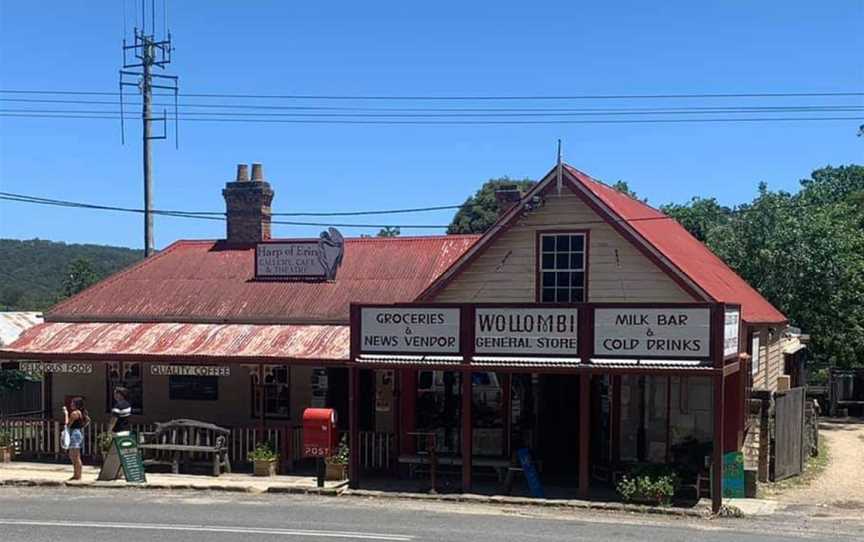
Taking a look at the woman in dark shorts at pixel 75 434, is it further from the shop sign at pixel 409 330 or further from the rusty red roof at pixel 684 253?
the rusty red roof at pixel 684 253

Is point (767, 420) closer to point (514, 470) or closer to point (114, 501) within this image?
point (514, 470)

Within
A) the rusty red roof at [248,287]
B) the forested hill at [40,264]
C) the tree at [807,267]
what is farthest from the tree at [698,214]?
the forested hill at [40,264]

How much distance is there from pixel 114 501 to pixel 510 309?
7.05 m

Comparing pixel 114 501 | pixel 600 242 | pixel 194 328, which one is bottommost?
pixel 114 501

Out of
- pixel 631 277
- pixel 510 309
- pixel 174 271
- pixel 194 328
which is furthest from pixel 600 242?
pixel 174 271

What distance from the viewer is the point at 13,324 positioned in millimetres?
25969

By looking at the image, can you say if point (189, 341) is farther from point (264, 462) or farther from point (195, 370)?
point (264, 462)

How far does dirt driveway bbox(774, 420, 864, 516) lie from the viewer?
14.8 m

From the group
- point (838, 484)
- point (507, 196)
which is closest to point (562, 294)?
point (507, 196)

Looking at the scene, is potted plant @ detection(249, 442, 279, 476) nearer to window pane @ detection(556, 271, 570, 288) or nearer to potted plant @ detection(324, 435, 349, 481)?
potted plant @ detection(324, 435, 349, 481)

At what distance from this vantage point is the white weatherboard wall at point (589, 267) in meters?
16.6

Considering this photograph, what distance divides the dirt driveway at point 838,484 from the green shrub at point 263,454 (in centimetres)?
889

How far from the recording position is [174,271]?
2328 cm

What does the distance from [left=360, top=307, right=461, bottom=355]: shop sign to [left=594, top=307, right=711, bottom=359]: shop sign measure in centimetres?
247
